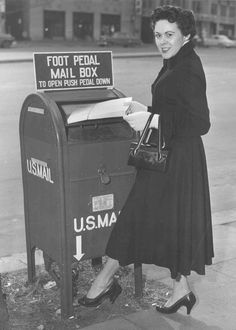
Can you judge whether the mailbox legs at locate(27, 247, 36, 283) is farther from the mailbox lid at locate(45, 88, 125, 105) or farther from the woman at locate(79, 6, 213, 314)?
the mailbox lid at locate(45, 88, 125, 105)

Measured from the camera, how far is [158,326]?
3104mm

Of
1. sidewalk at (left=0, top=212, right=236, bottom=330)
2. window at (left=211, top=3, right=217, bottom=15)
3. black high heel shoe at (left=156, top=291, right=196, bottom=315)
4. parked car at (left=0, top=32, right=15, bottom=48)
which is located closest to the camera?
sidewalk at (left=0, top=212, right=236, bottom=330)

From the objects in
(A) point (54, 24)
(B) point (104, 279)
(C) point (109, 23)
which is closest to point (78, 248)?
(B) point (104, 279)

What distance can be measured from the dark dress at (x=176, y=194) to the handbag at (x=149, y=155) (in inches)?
2.6

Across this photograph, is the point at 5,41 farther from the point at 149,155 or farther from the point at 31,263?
the point at 149,155

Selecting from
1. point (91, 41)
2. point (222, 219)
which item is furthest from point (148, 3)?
point (222, 219)

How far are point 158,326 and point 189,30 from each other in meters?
1.71

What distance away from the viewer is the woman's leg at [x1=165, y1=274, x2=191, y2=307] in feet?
10.6

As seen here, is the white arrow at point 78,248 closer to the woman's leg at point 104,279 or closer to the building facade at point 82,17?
the woman's leg at point 104,279

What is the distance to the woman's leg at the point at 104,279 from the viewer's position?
10.7ft

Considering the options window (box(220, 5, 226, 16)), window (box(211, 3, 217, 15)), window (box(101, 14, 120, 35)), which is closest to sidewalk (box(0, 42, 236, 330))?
window (box(101, 14, 120, 35))

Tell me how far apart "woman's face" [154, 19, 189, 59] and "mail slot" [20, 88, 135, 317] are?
15.0 inches

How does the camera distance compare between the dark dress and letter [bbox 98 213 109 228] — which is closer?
the dark dress

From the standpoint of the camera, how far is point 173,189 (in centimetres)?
299
